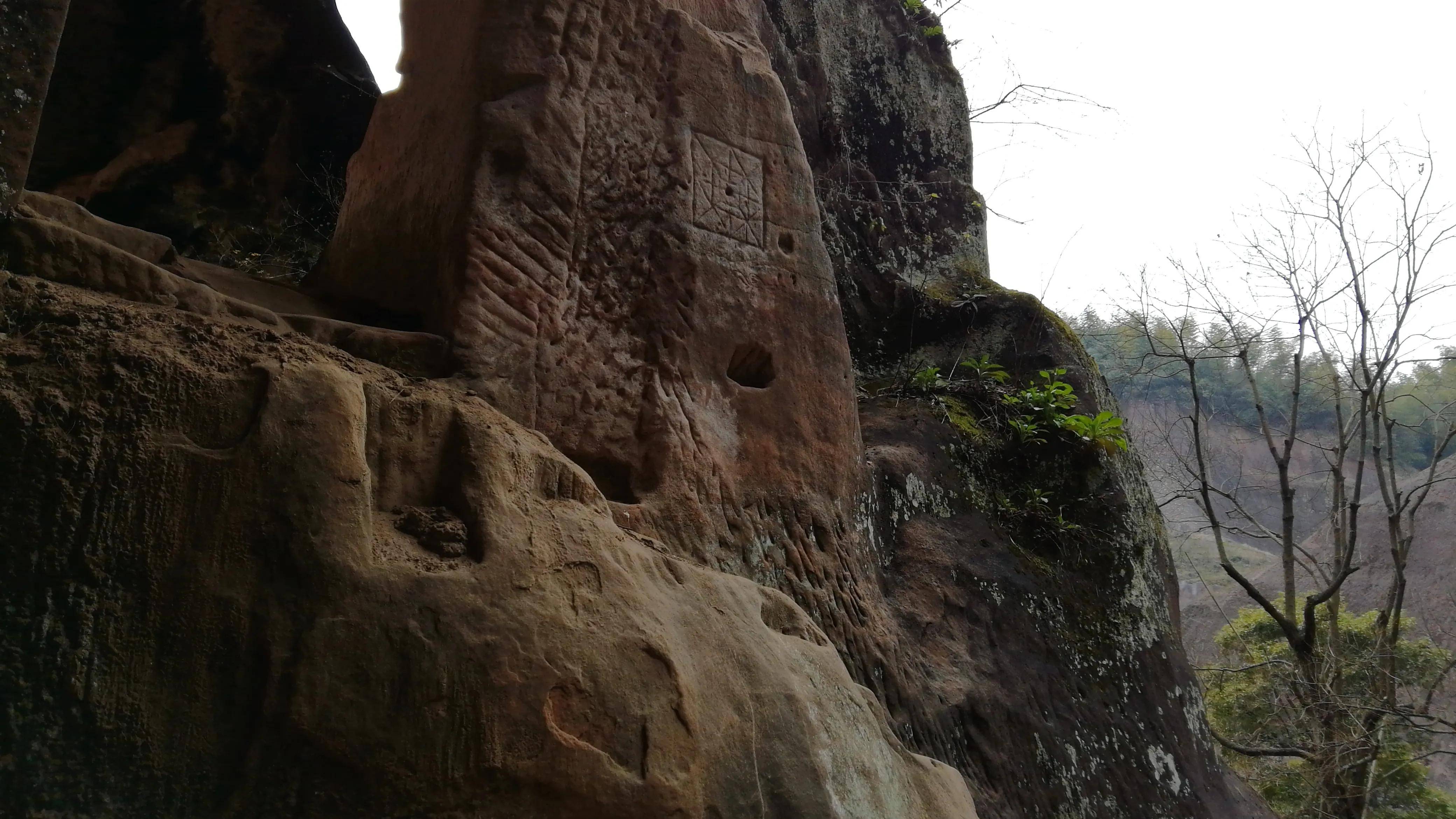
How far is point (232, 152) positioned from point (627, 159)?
2780mm

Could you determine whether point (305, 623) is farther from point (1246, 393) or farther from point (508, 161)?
point (1246, 393)

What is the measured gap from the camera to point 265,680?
1979mm

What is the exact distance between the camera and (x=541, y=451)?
278 cm

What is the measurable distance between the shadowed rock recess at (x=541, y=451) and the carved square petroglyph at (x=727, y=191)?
15mm

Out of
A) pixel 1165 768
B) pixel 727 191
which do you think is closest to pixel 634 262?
pixel 727 191

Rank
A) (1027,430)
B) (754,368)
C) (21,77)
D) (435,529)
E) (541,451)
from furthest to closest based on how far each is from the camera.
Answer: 1. (1027,430)
2. (754,368)
3. (541,451)
4. (435,529)
5. (21,77)

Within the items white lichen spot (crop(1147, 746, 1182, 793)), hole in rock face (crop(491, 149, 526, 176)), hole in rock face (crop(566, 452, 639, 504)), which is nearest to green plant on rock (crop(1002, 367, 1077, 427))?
white lichen spot (crop(1147, 746, 1182, 793))

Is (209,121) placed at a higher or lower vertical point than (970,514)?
higher

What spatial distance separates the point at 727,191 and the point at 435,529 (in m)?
2.26

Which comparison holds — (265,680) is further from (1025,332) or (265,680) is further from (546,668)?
(1025,332)

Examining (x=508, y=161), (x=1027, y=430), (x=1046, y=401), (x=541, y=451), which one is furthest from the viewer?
(x=1046, y=401)

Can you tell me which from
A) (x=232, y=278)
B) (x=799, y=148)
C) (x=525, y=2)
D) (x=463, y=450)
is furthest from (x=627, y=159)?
(x=463, y=450)

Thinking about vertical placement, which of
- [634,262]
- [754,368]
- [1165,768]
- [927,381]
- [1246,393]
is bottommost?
[1165,768]

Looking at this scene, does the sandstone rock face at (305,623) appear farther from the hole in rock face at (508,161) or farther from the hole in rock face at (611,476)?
the hole in rock face at (508,161)
